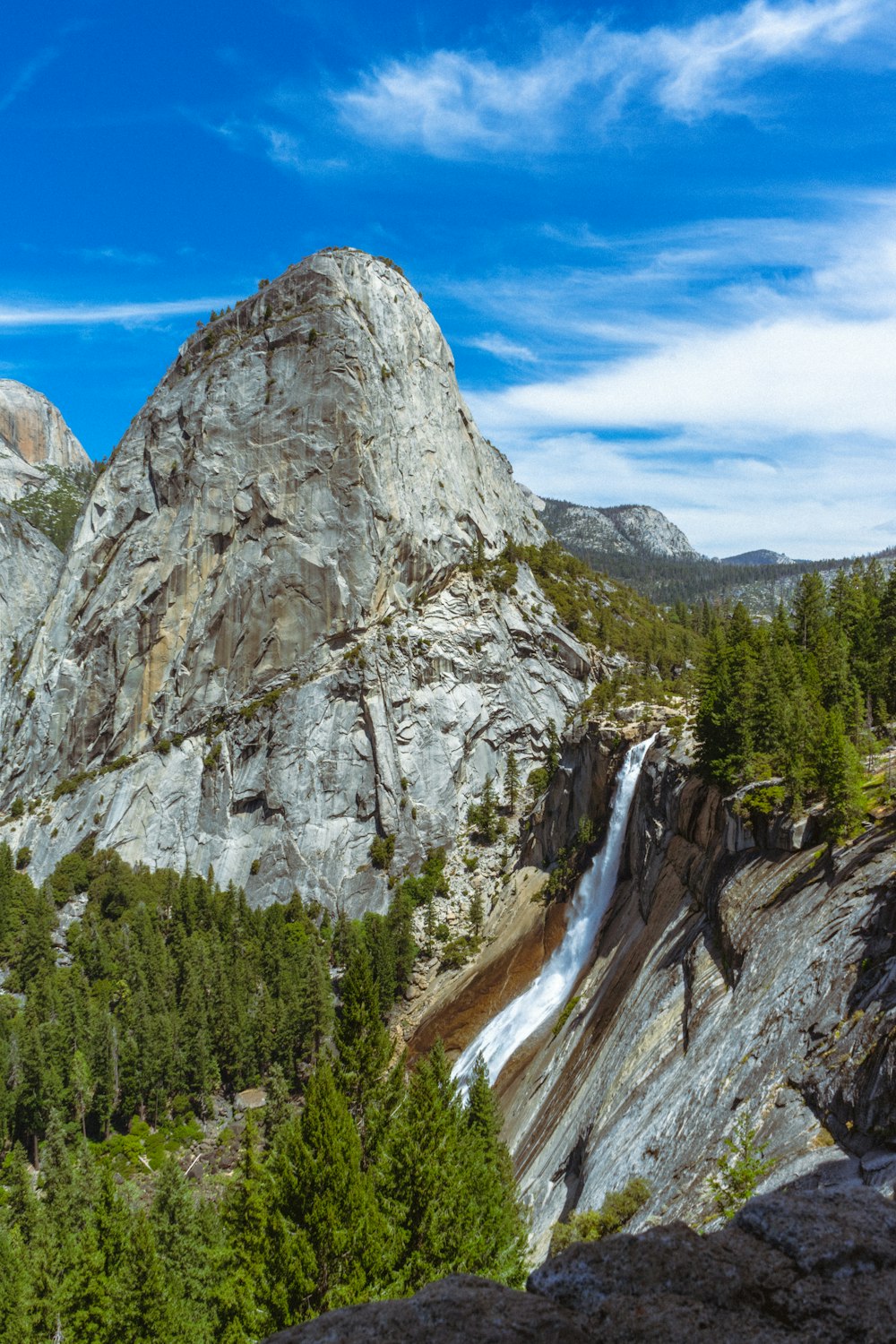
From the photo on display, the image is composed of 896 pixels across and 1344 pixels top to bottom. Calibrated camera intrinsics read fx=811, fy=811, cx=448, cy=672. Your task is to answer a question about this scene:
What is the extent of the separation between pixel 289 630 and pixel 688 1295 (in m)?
104

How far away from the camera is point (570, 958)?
57.6m

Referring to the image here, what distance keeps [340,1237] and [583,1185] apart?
37.9ft

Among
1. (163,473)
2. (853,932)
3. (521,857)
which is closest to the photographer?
(853,932)

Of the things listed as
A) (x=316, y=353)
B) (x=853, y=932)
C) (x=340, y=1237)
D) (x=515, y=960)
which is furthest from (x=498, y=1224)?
(x=316, y=353)

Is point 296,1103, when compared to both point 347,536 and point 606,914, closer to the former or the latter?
point 606,914

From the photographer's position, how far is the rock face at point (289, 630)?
100 m

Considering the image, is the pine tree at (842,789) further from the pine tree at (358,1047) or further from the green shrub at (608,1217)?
the pine tree at (358,1047)

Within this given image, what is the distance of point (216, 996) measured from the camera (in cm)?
7050

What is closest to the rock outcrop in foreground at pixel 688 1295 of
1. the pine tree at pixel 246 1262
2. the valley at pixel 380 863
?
the valley at pixel 380 863

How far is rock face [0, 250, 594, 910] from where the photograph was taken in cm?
10006

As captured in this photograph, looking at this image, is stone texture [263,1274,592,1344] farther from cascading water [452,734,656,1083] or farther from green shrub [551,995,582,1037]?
cascading water [452,734,656,1083]

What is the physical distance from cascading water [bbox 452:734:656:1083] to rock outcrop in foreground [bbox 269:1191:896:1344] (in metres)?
49.3

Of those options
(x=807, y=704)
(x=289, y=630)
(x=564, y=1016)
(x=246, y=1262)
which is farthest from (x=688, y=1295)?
(x=289, y=630)

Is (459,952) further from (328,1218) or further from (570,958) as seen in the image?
(328,1218)
